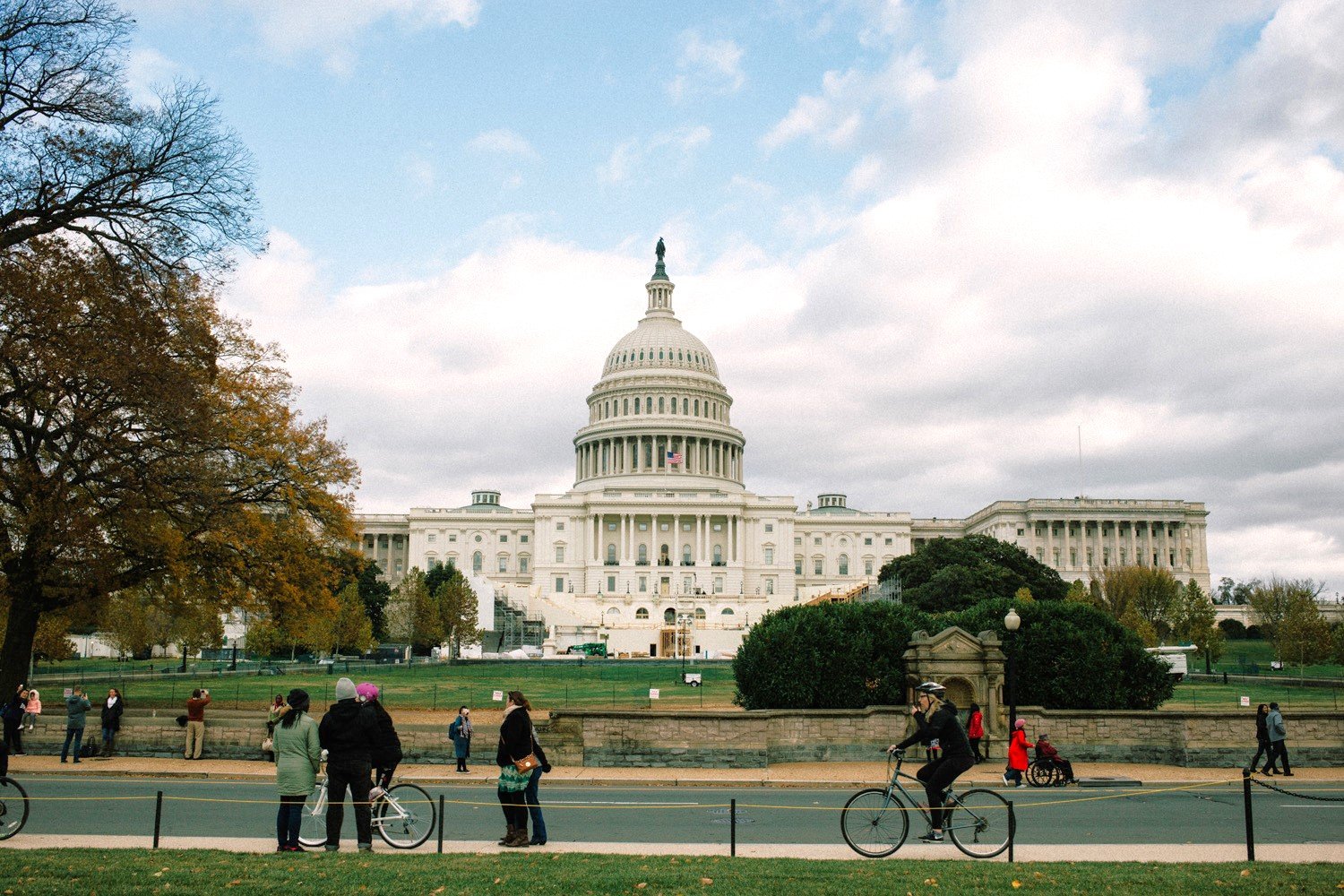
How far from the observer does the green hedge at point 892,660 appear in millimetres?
30625

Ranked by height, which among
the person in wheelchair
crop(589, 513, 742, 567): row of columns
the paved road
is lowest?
the paved road

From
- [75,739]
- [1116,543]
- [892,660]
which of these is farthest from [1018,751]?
[1116,543]

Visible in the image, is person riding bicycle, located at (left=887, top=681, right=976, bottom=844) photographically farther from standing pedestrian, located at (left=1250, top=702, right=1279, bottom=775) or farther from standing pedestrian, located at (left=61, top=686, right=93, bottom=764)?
standing pedestrian, located at (left=61, top=686, right=93, bottom=764)

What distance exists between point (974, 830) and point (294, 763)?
26.7ft

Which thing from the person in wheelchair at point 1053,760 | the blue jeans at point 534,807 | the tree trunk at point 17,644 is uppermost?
the tree trunk at point 17,644

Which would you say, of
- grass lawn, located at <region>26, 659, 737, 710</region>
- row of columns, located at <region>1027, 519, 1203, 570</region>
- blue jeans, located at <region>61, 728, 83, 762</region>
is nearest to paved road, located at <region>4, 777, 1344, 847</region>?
blue jeans, located at <region>61, 728, 83, 762</region>

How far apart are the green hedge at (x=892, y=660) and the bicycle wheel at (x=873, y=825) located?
15797mm

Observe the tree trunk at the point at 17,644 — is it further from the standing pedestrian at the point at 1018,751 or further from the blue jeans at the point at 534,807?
the standing pedestrian at the point at 1018,751

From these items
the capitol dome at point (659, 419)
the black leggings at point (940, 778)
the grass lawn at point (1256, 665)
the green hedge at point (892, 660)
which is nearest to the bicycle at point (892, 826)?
the black leggings at point (940, 778)

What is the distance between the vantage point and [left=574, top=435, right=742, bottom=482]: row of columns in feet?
490

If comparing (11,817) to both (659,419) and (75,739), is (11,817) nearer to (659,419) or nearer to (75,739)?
(75,739)

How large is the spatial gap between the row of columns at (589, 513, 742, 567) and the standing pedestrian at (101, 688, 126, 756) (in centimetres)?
10932

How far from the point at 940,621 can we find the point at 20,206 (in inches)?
1121

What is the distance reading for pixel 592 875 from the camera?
1207cm
